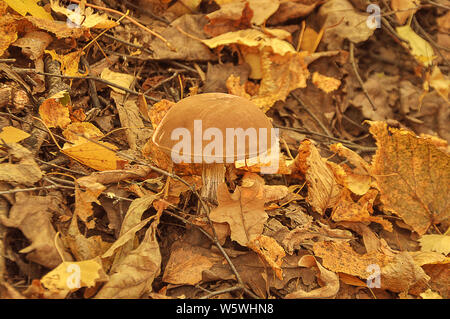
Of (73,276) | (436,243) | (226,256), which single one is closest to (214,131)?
(226,256)

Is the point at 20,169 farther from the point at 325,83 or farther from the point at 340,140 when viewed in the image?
the point at 325,83

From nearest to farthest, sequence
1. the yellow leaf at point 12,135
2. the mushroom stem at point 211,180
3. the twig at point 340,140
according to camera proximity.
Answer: the yellow leaf at point 12,135, the mushroom stem at point 211,180, the twig at point 340,140

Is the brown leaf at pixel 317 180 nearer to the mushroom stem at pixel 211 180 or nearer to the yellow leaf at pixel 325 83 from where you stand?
the mushroom stem at pixel 211 180

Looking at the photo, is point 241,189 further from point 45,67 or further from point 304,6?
point 304,6

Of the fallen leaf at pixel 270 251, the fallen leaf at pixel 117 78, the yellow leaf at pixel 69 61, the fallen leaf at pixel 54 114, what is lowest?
the fallen leaf at pixel 270 251

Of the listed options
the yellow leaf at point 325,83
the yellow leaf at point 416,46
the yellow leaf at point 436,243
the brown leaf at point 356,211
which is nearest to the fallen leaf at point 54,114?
the brown leaf at point 356,211

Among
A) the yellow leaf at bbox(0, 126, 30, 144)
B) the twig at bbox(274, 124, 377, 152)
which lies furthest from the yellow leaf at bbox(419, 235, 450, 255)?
the yellow leaf at bbox(0, 126, 30, 144)

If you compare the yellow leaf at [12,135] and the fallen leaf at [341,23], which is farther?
the fallen leaf at [341,23]

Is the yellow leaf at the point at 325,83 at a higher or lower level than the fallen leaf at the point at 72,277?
higher
